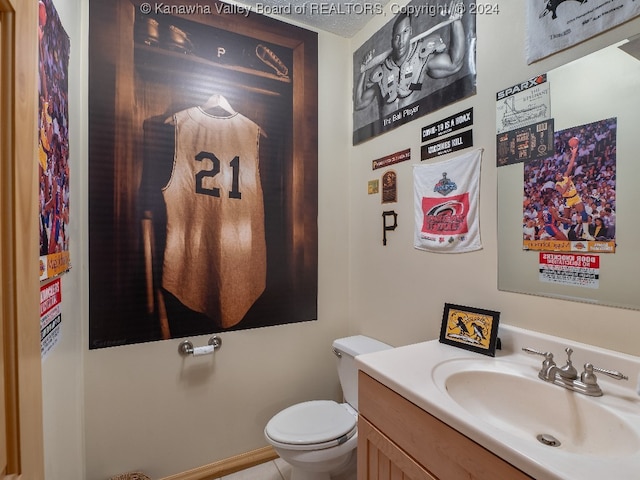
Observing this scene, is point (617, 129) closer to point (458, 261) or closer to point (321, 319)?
point (458, 261)

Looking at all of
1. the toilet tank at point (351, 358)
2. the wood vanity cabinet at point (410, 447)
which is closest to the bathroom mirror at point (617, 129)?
the wood vanity cabinet at point (410, 447)

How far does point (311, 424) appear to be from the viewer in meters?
1.53

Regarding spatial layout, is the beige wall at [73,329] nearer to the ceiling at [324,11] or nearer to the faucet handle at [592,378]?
the ceiling at [324,11]

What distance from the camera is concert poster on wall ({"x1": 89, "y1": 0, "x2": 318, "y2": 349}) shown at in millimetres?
1506

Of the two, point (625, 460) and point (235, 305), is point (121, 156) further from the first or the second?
point (625, 460)

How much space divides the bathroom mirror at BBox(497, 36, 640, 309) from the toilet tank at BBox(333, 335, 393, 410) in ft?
2.95

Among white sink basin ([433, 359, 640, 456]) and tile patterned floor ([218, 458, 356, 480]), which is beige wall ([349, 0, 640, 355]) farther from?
tile patterned floor ([218, 458, 356, 480])

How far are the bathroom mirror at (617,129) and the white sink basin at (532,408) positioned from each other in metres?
0.32

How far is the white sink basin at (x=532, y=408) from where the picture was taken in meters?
0.78

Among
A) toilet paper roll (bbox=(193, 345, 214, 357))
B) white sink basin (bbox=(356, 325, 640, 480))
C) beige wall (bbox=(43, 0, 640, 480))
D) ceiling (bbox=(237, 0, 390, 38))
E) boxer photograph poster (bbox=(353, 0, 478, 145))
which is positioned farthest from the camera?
ceiling (bbox=(237, 0, 390, 38))

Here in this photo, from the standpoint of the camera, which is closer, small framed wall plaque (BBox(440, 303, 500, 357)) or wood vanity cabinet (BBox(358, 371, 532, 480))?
wood vanity cabinet (BBox(358, 371, 532, 480))

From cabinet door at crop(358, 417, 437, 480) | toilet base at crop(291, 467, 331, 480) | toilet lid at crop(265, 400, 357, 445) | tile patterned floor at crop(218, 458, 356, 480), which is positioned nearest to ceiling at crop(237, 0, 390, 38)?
cabinet door at crop(358, 417, 437, 480)

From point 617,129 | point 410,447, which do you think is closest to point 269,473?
point 410,447

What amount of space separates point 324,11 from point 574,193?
170cm
